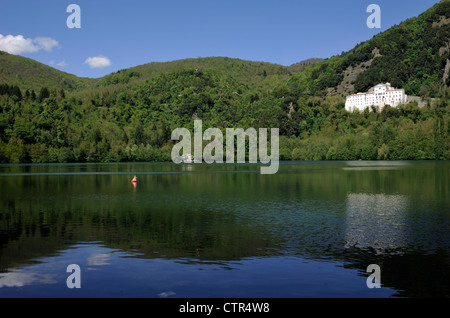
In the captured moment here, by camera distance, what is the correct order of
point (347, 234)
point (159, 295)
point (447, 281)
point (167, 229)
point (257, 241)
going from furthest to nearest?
point (167, 229) → point (347, 234) → point (257, 241) → point (447, 281) → point (159, 295)

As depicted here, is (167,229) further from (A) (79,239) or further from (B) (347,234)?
(B) (347,234)

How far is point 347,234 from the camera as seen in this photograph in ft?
87.2

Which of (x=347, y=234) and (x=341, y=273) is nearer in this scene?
(x=341, y=273)

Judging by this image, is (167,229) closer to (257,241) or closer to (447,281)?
(257,241)

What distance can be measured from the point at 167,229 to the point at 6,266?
1095cm

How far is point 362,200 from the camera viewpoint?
43.7 metres

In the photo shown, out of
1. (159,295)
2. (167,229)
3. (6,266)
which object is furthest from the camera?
(167,229)

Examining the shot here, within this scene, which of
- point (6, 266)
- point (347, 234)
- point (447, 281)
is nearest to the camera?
point (447, 281)

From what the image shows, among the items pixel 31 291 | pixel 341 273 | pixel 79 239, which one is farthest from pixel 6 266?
pixel 341 273

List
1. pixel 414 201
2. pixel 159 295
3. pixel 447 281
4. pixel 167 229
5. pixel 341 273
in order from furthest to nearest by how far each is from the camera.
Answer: pixel 414 201 → pixel 167 229 → pixel 341 273 → pixel 447 281 → pixel 159 295
